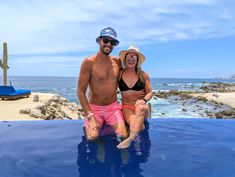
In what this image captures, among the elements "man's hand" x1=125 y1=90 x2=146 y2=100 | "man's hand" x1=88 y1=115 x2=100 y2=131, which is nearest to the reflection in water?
"man's hand" x1=88 y1=115 x2=100 y2=131

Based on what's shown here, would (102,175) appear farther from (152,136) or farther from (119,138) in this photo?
(152,136)

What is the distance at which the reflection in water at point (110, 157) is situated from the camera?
163 inches

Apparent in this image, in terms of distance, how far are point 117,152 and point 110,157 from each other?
25cm

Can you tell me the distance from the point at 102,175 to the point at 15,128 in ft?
12.8

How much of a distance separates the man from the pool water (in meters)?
0.32

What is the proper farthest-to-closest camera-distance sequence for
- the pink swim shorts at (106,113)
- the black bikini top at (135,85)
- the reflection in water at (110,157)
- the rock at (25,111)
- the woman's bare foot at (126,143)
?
the rock at (25,111) < the black bikini top at (135,85) < the pink swim shorts at (106,113) < the woman's bare foot at (126,143) < the reflection in water at (110,157)

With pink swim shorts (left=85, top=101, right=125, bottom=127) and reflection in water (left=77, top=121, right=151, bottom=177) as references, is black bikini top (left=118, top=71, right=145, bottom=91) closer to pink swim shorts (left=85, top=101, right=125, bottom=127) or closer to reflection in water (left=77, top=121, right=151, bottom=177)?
pink swim shorts (left=85, top=101, right=125, bottom=127)

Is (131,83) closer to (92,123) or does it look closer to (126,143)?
(92,123)

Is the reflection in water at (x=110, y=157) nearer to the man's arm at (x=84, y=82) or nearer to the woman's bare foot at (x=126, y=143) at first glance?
the woman's bare foot at (x=126, y=143)

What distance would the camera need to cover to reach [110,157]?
4738 millimetres

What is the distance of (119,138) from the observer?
564 centimetres

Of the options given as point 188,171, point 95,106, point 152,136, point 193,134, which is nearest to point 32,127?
point 95,106

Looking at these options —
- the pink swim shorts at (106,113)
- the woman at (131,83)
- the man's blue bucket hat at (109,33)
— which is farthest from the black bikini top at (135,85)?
the man's blue bucket hat at (109,33)

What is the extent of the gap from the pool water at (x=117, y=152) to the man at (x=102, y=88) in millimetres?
318
